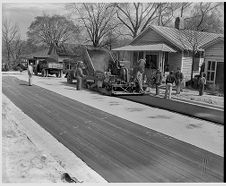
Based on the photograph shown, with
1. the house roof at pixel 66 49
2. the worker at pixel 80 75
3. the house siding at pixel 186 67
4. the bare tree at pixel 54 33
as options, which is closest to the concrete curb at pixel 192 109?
the worker at pixel 80 75

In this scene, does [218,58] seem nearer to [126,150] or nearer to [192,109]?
[192,109]

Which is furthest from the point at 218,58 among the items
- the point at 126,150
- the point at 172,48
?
the point at 126,150

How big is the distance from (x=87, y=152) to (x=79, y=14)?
1261 inches

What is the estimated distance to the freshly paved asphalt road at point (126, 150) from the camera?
6113mm

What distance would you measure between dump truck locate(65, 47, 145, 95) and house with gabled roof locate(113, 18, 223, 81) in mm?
4934

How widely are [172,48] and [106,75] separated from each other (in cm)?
901

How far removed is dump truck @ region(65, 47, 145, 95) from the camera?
1803 centimetres

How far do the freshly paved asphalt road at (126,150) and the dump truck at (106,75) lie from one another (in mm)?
6150

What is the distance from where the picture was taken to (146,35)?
1137 inches

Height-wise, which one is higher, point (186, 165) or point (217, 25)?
point (217, 25)

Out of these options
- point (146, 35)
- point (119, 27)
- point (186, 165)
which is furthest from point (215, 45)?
point (119, 27)

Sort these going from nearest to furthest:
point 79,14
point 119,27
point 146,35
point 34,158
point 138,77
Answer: point 34,158 → point 138,77 → point 146,35 → point 79,14 → point 119,27

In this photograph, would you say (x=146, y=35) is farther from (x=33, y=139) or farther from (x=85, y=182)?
(x=85, y=182)

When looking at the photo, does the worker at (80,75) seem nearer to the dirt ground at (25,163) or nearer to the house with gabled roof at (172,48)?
the house with gabled roof at (172,48)
